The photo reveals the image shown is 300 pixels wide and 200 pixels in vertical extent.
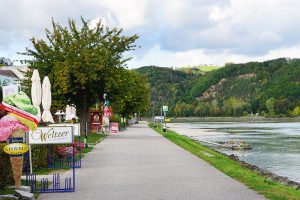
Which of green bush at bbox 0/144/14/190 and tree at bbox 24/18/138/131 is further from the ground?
tree at bbox 24/18/138/131

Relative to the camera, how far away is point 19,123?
1073 centimetres

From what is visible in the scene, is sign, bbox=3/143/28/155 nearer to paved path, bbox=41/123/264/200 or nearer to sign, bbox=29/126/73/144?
paved path, bbox=41/123/264/200

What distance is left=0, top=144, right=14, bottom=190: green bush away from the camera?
10992 millimetres

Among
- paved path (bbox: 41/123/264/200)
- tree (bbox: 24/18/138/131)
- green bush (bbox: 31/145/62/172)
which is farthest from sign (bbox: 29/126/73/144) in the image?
tree (bbox: 24/18/138/131)

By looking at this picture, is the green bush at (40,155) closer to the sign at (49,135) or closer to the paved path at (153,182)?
the paved path at (153,182)

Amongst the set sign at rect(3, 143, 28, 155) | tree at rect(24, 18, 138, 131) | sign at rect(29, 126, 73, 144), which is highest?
tree at rect(24, 18, 138, 131)

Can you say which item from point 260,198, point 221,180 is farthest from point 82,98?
point 260,198

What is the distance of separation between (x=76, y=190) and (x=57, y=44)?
29.4 meters

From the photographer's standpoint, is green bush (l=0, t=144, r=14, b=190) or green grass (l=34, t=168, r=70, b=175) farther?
green grass (l=34, t=168, r=70, b=175)

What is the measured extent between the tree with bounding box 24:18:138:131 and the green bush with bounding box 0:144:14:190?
25711mm

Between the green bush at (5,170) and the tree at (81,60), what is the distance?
84.4ft

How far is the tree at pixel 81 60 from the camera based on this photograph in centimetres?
3728

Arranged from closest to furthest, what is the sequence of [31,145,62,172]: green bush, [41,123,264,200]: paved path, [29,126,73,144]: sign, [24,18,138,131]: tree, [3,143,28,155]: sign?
1. [3,143,28,155]: sign
2. [41,123,264,200]: paved path
3. [29,126,73,144]: sign
4. [31,145,62,172]: green bush
5. [24,18,138,131]: tree

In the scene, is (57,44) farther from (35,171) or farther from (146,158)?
(35,171)
